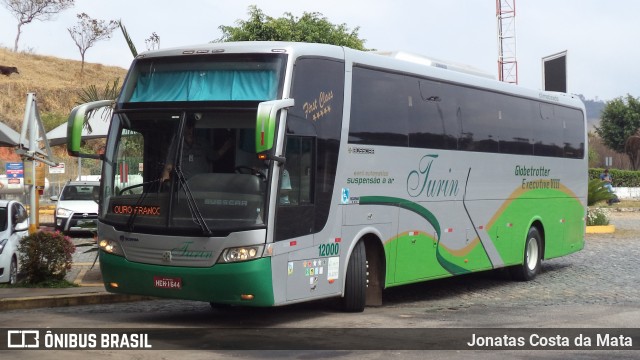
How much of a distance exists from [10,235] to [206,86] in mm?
6615

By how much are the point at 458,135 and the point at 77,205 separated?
55.5 feet

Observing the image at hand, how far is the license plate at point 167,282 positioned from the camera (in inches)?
467

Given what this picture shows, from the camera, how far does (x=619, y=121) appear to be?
93.9 metres

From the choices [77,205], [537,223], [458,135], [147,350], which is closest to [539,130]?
[537,223]

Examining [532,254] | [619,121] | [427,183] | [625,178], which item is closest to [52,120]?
[625,178]

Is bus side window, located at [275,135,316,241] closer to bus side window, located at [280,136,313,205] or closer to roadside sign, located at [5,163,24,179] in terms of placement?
bus side window, located at [280,136,313,205]

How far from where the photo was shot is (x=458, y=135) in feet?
53.2

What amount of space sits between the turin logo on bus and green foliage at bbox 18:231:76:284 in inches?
221

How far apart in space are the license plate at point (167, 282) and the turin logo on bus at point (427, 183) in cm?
427

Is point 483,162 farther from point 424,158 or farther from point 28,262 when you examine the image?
point 28,262

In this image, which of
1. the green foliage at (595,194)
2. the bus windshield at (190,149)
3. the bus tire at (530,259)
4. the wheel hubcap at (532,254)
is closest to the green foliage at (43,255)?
the bus windshield at (190,149)

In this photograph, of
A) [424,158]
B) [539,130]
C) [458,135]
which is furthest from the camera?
[539,130]

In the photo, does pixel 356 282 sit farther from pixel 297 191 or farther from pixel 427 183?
pixel 427 183

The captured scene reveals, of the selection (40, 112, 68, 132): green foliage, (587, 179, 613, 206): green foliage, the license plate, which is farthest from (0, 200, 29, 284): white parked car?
(40, 112, 68, 132): green foliage
